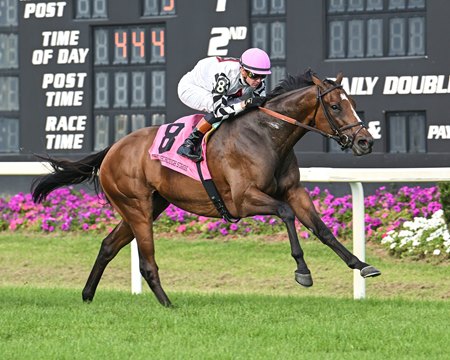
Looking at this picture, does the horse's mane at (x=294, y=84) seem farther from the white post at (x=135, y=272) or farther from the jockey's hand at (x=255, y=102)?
the white post at (x=135, y=272)

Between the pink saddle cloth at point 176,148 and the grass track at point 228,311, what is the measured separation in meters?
→ 0.82

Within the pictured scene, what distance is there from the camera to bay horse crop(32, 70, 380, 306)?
7.25 meters

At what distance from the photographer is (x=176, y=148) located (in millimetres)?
7691

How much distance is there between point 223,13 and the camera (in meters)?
11.6

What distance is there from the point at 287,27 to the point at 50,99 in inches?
96.5

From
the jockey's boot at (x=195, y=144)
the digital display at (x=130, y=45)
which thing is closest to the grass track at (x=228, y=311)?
the jockey's boot at (x=195, y=144)

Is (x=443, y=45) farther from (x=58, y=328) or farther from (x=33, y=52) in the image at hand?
(x=58, y=328)

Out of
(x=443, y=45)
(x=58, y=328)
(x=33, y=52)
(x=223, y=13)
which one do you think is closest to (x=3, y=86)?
(x=33, y=52)

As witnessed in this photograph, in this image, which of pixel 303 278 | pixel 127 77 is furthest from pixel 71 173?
pixel 127 77

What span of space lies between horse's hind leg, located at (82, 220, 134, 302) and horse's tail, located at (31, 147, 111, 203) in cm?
45

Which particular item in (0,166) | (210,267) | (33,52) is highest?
(33,52)

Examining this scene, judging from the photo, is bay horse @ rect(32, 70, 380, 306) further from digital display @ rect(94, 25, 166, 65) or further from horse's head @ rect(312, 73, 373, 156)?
digital display @ rect(94, 25, 166, 65)

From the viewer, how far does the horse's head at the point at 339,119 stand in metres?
7.22

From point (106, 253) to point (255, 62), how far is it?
1644 millimetres
